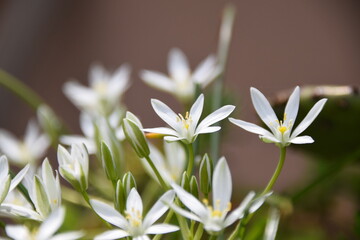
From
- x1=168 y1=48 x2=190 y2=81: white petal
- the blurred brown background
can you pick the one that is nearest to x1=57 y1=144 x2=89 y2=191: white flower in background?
x1=168 y1=48 x2=190 y2=81: white petal

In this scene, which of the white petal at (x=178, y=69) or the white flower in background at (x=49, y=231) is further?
the white petal at (x=178, y=69)

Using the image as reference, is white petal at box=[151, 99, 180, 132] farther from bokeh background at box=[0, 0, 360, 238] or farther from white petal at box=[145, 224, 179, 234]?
bokeh background at box=[0, 0, 360, 238]

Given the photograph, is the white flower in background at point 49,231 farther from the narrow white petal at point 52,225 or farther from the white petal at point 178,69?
the white petal at point 178,69

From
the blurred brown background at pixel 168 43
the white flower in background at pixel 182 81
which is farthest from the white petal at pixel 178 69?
the blurred brown background at pixel 168 43

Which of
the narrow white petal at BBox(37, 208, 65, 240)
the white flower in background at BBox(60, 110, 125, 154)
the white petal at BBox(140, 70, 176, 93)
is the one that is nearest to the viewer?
the narrow white petal at BBox(37, 208, 65, 240)

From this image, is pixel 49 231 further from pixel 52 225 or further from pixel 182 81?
pixel 182 81

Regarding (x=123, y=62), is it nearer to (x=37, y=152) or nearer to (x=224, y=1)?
(x=224, y=1)

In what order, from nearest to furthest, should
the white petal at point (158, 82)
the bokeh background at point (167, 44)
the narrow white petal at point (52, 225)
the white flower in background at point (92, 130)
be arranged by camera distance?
the narrow white petal at point (52, 225) < the white flower in background at point (92, 130) < the white petal at point (158, 82) < the bokeh background at point (167, 44)

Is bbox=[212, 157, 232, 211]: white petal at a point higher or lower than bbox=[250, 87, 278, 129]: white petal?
lower
